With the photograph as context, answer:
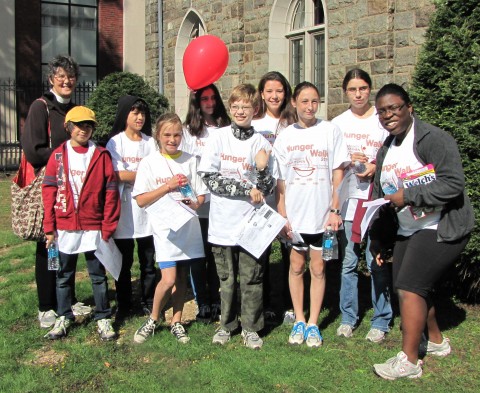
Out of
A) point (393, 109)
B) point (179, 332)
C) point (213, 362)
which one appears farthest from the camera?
point (179, 332)

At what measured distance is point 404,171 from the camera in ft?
12.4

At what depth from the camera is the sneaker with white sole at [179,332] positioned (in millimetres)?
4473

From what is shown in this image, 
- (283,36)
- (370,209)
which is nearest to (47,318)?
(370,209)

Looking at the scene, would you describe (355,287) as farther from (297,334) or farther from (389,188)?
(389,188)

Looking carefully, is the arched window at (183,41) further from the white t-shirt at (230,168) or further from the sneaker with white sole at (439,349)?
the sneaker with white sole at (439,349)

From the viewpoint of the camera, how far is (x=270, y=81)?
476cm

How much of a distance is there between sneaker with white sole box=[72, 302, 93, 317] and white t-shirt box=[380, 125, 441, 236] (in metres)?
2.82

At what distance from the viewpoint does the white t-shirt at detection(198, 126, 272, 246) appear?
4.26 metres

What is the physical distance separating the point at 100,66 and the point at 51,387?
20.1 meters

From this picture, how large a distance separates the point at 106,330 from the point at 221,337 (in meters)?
0.89

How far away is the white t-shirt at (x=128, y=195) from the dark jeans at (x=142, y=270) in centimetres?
13

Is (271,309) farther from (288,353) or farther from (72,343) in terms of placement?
(72,343)

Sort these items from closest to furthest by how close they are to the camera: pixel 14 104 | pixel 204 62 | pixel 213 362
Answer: pixel 213 362 → pixel 204 62 → pixel 14 104

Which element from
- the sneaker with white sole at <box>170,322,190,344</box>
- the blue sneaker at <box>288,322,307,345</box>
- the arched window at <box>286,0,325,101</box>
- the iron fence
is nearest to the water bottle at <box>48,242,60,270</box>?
the sneaker with white sole at <box>170,322,190,344</box>
